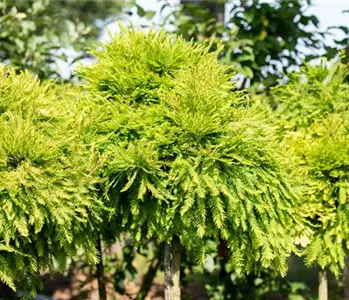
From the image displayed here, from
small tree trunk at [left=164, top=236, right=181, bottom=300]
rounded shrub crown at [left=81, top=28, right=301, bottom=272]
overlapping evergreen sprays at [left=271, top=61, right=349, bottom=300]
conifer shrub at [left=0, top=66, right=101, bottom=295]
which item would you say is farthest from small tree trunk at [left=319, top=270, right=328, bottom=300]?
conifer shrub at [left=0, top=66, right=101, bottom=295]

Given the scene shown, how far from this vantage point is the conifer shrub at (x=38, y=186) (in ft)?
9.35

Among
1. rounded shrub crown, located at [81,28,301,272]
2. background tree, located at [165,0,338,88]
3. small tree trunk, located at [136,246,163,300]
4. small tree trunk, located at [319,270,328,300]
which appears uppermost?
background tree, located at [165,0,338,88]

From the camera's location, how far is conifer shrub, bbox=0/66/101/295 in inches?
112

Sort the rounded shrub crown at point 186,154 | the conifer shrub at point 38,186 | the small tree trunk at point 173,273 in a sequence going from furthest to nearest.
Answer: the small tree trunk at point 173,273, the rounded shrub crown at point 186,154, the conifer shrub at point 38,186

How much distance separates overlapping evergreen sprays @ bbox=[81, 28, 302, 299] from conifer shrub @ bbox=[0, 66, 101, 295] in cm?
17

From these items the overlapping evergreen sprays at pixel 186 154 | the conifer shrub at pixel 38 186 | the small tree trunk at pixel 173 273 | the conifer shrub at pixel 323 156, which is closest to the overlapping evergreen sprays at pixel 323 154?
the conifer shrub at pixel 323 156

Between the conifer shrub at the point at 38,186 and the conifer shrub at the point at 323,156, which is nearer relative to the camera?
the conifer shrub at the point at 38,186

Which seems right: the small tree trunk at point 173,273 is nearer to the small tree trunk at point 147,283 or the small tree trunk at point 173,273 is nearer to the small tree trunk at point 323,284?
the small tree trunk at point 323,284

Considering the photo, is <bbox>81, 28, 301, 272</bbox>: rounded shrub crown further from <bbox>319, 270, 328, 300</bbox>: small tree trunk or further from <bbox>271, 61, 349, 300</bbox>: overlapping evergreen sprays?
<bbox>319, 270, 328, 300</bbox>: small tree trunk

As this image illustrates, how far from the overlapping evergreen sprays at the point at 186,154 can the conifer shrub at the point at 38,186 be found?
17 cm

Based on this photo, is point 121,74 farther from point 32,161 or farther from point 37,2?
point 37,2

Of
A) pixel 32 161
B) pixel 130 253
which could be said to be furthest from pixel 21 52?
pixel 32 161

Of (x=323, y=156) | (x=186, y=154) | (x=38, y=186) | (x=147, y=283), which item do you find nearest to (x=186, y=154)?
(x=186, y=154)

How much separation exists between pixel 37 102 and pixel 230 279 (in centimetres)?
271
